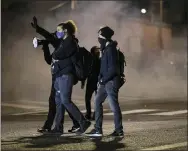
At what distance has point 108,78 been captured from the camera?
6.13 metres

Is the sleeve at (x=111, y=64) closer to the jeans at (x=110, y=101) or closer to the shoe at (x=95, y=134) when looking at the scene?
the jeans at (x=110, y=101)

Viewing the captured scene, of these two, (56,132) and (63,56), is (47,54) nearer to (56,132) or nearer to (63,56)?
(63,56)

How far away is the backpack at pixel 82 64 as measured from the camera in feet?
20.2

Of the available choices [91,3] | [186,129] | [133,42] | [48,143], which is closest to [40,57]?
[91,3]

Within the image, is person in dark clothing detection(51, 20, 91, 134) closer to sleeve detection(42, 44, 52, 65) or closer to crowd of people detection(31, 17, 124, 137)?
crowd of people detection(31, 17, 124, 137)

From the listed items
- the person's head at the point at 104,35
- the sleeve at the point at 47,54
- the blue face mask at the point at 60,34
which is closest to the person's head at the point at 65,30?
the blue face mask at the point at 60,34

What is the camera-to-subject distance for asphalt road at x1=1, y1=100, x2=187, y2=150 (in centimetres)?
554

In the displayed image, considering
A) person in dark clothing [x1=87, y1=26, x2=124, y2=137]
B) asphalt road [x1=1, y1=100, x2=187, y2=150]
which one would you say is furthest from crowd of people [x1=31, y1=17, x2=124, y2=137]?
asphalt road [x1=1, y1=100, x2=187, y2=150]

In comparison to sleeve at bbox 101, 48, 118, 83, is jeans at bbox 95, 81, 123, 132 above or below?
below

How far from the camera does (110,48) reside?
6.16 m

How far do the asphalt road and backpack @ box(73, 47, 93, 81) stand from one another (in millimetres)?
790

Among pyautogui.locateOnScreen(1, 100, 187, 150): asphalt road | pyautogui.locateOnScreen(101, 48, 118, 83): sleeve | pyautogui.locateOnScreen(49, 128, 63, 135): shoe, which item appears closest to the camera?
pyautogui.locateOnScreen(1, 100, 187, 150): asphalt road

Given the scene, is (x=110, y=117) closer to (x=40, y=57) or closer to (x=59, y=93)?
(x=59, y=93)

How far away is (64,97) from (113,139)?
0.81 metres
